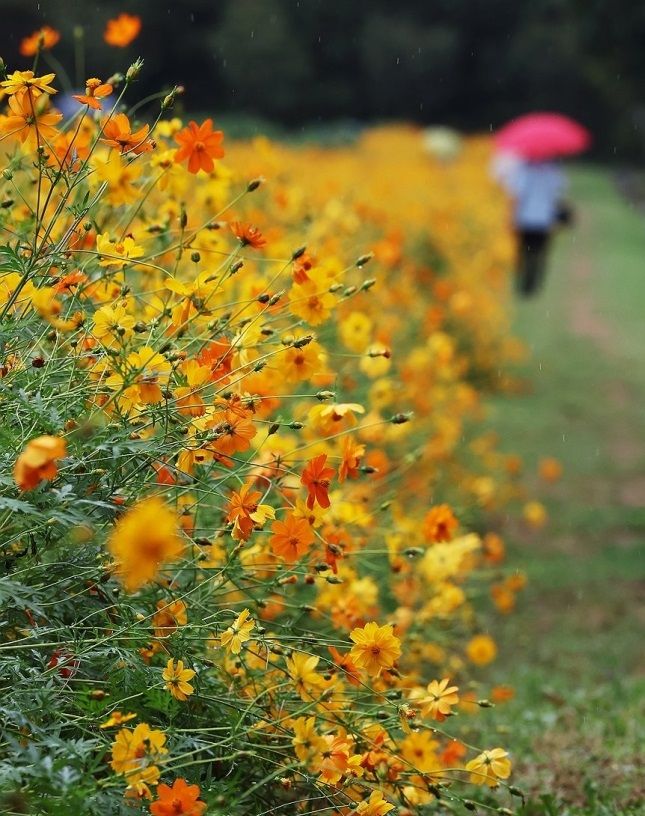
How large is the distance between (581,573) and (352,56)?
3739 cm

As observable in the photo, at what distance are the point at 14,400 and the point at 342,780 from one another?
880 mm

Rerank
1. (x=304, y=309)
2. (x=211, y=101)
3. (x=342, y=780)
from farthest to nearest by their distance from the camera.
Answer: (x=211, y=101) → (x=304, y=309) → (x=342, y=780)

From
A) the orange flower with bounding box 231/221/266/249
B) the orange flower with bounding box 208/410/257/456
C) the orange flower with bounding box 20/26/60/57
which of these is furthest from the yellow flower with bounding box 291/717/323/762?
the orange flower with bounding box 20/26/60/57

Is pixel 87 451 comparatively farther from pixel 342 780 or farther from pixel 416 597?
pixel 416 597

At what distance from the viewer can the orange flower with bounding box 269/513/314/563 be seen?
2.12 metres

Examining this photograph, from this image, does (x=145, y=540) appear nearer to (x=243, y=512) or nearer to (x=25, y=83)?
(x=243, y=512)

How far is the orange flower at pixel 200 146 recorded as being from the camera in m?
2.32

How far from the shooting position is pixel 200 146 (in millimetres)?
2332

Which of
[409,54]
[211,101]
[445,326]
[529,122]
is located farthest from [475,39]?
[445,326]

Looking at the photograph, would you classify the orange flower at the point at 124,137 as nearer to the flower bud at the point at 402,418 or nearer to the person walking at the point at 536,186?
the flower bud at the point at 402,418

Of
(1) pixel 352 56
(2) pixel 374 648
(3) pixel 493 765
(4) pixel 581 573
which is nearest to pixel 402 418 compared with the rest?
(2) pixel 374 648

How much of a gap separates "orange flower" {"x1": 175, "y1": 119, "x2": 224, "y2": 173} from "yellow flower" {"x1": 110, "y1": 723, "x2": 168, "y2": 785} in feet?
3.48

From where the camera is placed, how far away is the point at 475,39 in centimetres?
4416

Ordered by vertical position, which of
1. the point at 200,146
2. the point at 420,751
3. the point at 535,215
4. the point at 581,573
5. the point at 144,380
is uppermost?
the point at 200,146
